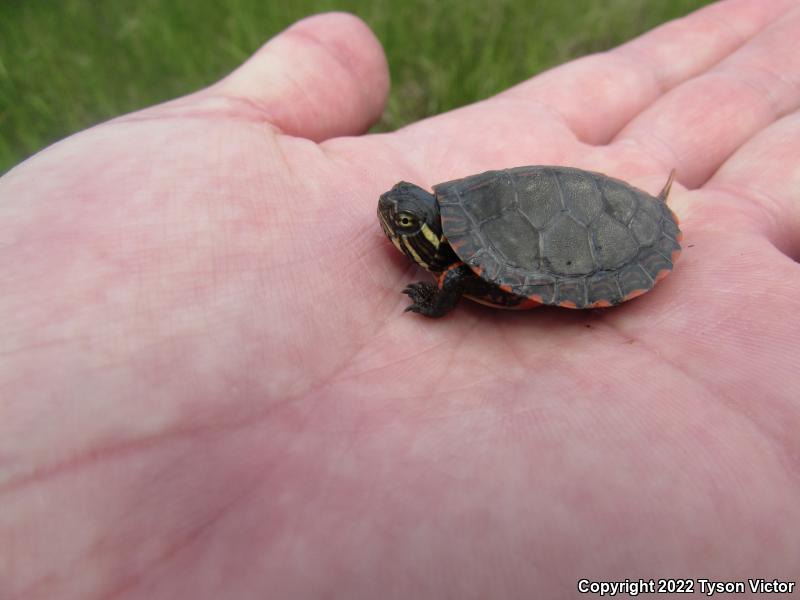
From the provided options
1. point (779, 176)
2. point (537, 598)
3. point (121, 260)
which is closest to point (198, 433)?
point (121, 260)

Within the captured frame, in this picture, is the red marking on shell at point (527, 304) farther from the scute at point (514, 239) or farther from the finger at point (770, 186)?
the finger at point (770, 186)

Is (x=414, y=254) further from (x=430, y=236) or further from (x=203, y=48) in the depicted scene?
(x=203, y=48)

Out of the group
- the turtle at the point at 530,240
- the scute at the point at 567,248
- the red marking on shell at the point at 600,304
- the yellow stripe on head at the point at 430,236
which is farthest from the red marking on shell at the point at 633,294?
the yellow stripe on head at the point at 430,236

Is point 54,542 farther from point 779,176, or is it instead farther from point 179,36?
point 179,36

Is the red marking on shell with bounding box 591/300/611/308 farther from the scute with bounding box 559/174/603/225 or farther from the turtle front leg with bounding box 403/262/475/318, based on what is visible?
the turtle front leg with bounding box 403/262/475/318

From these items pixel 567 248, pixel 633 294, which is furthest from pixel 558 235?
pixel 633 294
